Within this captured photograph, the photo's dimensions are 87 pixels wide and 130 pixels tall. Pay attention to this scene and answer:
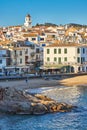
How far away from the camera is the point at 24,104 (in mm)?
40719

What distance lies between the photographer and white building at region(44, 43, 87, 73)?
77.9m

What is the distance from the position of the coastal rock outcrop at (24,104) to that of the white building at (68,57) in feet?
113

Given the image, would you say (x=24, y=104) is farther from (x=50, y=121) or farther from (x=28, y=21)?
(x=28, y=21)

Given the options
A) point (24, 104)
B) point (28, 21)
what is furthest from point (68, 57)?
point (28, 21)

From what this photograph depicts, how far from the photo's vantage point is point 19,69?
7744cm

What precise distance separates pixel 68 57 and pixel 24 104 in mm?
38646

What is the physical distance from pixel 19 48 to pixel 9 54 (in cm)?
220

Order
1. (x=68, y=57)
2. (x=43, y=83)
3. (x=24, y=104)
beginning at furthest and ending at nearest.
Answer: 1. (x=68, y=57)
2. (x=43, y=83)
3. (x=24, y=104)

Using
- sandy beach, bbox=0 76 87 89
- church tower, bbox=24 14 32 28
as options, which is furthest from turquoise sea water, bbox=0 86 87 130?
church tower, bbox=24 14 32 28

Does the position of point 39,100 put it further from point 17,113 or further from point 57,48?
point 57,48

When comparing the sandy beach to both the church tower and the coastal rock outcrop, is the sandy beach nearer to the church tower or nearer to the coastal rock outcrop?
the coastal rock outcrop

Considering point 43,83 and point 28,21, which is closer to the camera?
point 43,83

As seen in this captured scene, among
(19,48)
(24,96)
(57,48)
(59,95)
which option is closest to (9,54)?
(19,48)

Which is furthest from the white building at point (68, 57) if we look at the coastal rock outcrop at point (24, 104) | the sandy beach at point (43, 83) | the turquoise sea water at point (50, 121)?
the coastal rock outcrop at point (24, 104)
